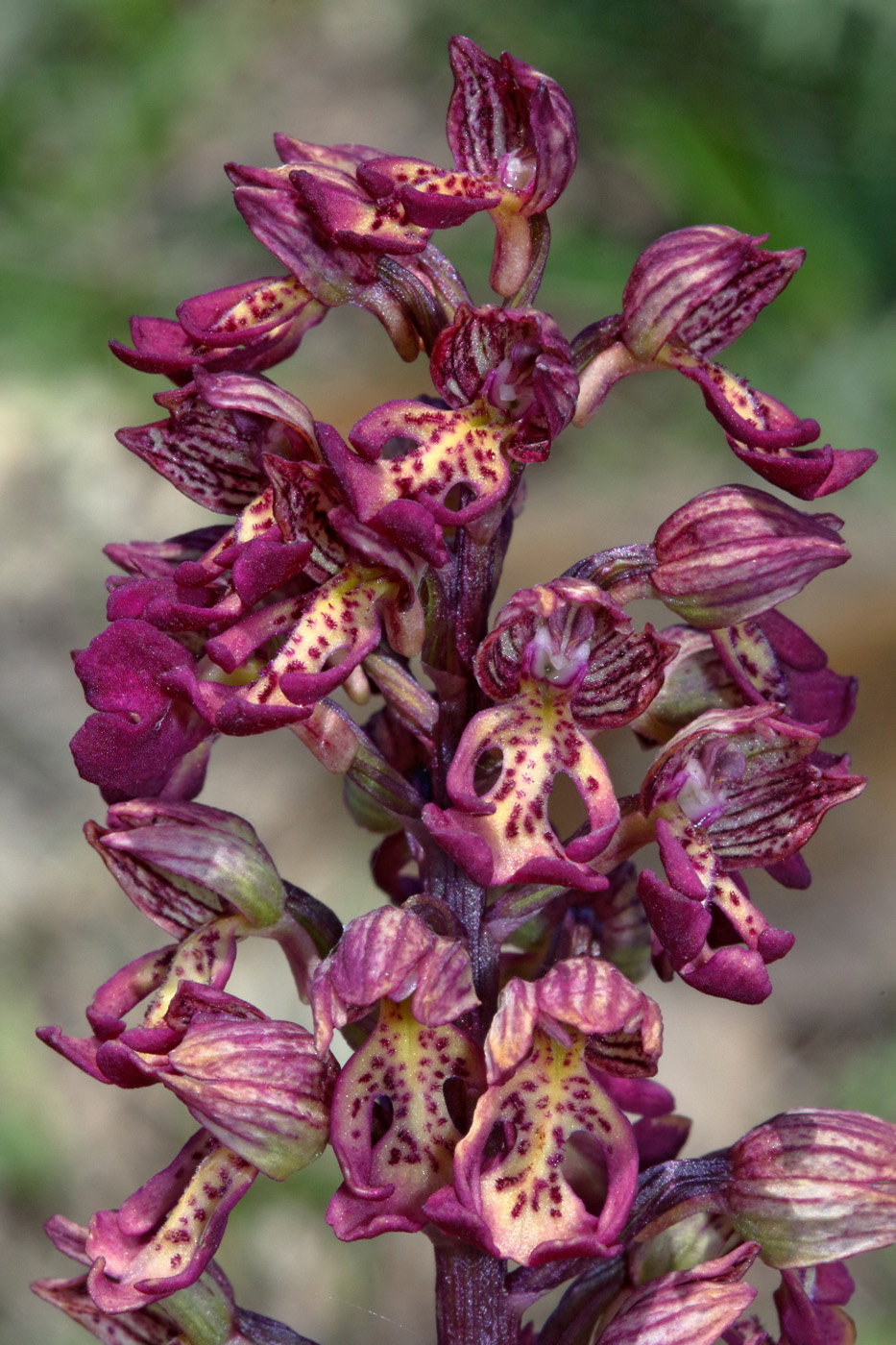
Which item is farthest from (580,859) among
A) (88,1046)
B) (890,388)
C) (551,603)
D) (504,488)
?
(890,388)

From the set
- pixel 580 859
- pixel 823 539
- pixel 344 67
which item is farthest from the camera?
pixel 344 67

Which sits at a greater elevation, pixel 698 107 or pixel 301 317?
pixel 698 107

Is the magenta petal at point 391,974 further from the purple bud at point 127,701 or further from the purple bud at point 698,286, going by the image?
the purple bud at point 698,286

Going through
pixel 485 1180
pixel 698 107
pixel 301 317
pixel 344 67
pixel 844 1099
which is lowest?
pixel 844 1099

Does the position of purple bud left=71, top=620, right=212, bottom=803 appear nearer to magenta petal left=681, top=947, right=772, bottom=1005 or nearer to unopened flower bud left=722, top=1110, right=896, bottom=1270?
magenta petal left=681, top=947, right=772, bottom=1005

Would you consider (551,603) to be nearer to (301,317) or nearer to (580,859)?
(580,859)

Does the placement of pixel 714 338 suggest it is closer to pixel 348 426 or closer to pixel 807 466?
pixel 807 466
